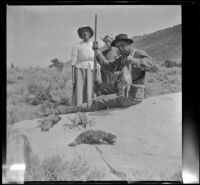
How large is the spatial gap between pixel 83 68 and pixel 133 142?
2.17 ft

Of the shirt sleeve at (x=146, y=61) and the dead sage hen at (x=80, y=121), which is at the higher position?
the shirt sleeve at (x=146, y=61)

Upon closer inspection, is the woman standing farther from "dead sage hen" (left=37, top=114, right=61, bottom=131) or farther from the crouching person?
"dead sage hen" (left=37, top=114, right=61, bottom=131)

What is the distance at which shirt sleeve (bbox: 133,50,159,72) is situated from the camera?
2.32 m

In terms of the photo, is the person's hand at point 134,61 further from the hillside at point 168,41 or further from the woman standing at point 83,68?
the woman standing at point 83,68

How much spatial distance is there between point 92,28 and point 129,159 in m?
1.00

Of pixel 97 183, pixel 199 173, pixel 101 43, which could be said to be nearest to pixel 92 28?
pixel 101 43

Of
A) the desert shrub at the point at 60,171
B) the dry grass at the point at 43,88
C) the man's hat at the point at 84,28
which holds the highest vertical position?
the man's hat at the point at 84,28

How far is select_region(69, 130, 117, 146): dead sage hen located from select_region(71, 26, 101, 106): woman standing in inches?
9.5

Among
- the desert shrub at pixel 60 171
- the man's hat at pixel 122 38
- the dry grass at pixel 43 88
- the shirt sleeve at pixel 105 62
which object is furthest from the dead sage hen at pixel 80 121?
the man's hat at pixel 122 38

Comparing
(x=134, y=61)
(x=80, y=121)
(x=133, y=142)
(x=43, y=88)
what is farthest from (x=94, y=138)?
(x=134, y=61)

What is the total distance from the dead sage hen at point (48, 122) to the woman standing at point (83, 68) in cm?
18

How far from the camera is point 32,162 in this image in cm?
225

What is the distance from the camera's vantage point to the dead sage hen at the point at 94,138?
227 centimetres

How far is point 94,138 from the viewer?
2275mm
